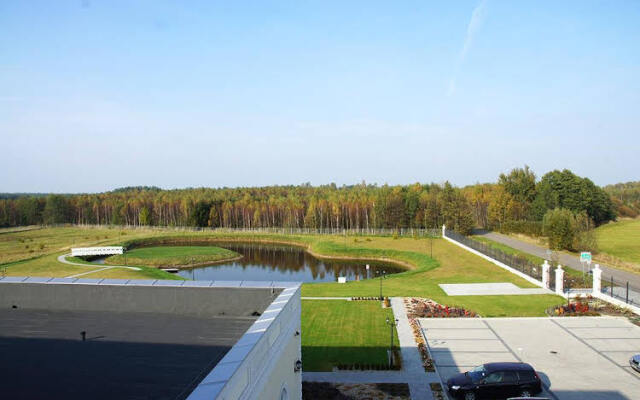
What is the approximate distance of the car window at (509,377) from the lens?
46.4 ft

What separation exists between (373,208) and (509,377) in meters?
64.0

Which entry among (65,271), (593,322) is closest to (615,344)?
(593,322)

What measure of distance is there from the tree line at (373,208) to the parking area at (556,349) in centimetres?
3992

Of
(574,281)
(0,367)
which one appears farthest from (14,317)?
(574,281)

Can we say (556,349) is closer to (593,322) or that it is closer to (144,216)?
(593,322)

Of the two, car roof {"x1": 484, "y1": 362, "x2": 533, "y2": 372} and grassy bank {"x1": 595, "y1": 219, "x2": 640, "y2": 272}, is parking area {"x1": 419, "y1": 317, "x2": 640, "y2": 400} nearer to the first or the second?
car roof {"x1": 484, "y1": 362, "x2": 533, "y2": 372}

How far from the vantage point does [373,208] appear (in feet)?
256

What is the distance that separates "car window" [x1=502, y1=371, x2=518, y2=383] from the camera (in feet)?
46.4

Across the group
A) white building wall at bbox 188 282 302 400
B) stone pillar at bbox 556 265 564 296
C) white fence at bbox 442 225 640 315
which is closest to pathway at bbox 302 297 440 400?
white building wall at bbox 188 282 302 400

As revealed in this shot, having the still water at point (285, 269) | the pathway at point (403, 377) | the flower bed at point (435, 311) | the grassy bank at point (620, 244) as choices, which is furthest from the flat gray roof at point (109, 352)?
the grassy bank at point (620, 244)

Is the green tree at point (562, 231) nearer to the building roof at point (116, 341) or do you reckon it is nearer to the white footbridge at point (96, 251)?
the building roof at point (116, 341)

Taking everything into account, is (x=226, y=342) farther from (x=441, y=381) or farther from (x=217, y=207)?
(x=217, y=207)

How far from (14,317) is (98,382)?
492cm

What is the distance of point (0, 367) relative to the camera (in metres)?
7.62
